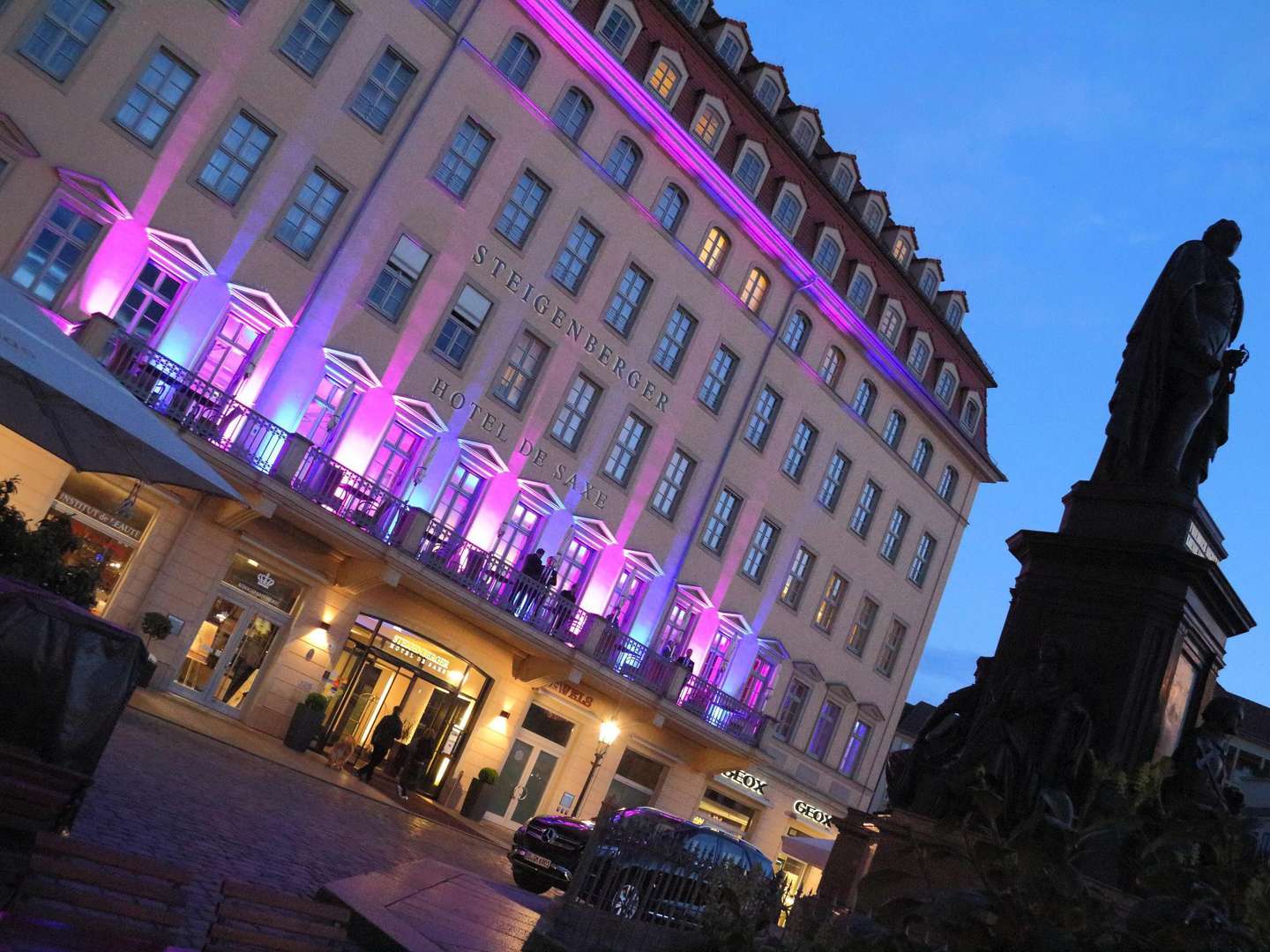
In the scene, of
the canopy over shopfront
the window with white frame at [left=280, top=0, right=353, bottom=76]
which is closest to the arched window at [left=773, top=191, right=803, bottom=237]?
the window with white frame at [left=280, top=0, right=353, bottom=76]

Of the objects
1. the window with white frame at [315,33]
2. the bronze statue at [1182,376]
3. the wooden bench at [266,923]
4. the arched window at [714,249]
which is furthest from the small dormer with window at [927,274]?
the wooden bench at [266,923]

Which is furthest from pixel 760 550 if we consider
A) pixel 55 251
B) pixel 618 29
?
pixel 55 251

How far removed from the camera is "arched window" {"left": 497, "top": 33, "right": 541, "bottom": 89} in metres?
27.4

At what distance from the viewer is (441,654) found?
27.5 meters

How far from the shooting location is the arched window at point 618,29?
94.1 feet

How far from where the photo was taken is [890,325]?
37.5 metres

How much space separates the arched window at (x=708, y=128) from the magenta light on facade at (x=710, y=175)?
521 mm

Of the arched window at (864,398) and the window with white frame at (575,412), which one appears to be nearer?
the window with white frame at (575,412)

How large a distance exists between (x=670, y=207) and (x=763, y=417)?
642 cm

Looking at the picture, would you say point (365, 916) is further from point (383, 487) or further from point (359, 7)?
point (359, 7)

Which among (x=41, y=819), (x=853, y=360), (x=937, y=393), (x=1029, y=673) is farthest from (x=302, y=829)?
(x=937, y=393)

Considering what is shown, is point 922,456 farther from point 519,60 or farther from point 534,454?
point 519,60

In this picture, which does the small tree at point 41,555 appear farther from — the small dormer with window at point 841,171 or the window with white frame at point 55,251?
the small dormer with window at point 841,171

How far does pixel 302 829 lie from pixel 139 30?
15650 mm
